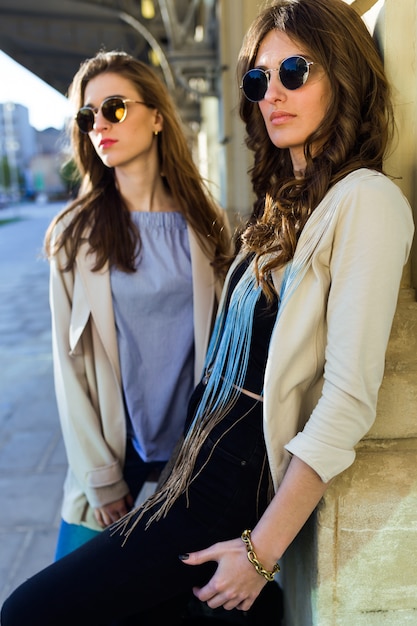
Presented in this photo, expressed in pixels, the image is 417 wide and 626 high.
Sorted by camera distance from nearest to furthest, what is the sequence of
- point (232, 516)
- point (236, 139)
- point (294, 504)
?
point (294, 504) → point (232, 516) → point (236, 139)

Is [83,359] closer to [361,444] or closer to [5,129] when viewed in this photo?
[361,444]

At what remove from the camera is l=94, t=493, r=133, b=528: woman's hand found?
2.10 m

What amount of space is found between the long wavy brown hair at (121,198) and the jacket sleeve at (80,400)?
0.40 ft

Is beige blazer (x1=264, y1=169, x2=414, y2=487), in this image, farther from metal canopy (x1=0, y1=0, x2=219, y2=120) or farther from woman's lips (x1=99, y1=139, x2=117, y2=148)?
metal canopy (x1=0, y1=0, x2=219, y2=120)

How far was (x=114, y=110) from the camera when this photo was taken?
210cm

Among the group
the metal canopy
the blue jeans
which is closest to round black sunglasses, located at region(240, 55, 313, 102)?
the blue jeans

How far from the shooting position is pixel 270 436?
52.5 inches

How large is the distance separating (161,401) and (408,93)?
4.05 ft

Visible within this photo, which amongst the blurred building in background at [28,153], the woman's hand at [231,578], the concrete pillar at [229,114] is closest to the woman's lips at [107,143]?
the woman's hand at [231,578]

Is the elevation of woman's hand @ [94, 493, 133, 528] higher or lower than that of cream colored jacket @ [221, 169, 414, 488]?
lower

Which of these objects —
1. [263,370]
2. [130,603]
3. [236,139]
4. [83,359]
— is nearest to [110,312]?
[83,359]

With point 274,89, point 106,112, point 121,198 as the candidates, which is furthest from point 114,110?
point 274,89

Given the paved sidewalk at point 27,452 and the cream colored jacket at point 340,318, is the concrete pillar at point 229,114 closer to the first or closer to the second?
the paved sidewalk at point 27,452

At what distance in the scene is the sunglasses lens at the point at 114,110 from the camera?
2096 mm
